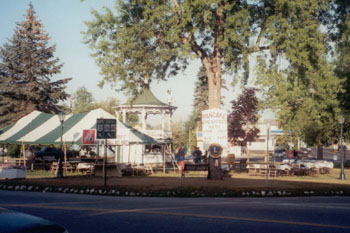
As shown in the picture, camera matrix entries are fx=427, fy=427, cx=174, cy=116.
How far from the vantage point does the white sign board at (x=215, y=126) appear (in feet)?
69.7

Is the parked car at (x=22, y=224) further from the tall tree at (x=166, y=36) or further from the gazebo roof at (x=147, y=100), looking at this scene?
the gazebo roof at (x=147, y=100)

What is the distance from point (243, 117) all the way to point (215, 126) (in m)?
23.2

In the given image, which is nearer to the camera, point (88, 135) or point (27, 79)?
point (88, 135)

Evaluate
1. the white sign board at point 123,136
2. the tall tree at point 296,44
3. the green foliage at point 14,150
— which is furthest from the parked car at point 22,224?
the green foliage at point 14,150

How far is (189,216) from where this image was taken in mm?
10281

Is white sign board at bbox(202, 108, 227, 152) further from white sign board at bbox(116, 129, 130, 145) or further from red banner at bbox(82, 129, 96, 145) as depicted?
red banner at bbox(82, 129, 96, 145)

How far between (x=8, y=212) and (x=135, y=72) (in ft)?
60.1

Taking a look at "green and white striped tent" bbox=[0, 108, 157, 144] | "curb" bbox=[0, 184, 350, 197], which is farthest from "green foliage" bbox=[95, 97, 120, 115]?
"curb" bbox=[0, 184, 350, 197]

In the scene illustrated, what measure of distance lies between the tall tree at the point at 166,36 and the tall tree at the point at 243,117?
20309 mm

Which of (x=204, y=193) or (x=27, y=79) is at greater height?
Result: (x=27, y=79)

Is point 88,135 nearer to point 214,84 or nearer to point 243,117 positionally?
point 214,84

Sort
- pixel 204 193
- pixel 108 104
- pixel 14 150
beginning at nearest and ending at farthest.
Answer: pixel 204 193 < pixel 14 150 < pixel 108 104

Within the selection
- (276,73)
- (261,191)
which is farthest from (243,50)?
(261,191)

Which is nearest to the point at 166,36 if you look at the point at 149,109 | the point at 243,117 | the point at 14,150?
the point at 149,109
